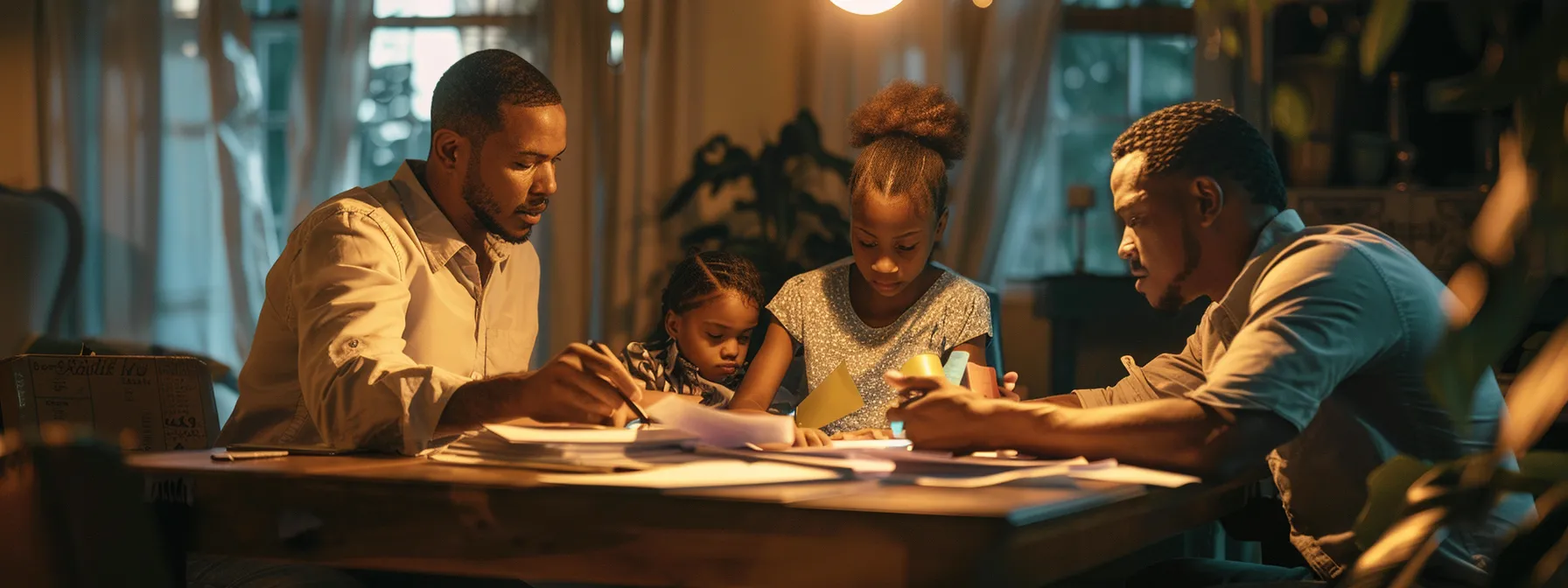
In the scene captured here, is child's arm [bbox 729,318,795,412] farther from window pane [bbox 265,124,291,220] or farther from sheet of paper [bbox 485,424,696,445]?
window pane [bbox 265,124,291,220]

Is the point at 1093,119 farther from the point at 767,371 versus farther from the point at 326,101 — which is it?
the point at 326,101

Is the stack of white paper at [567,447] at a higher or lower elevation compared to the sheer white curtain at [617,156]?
lower

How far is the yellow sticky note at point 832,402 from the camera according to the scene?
1.84 meters

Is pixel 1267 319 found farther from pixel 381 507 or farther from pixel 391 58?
pixel 391 58

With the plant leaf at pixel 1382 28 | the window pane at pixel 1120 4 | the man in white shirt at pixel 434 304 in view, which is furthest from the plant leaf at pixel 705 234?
the plant leaf at pixel 1382 28

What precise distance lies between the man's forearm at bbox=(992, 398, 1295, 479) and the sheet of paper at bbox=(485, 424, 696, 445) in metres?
0.41

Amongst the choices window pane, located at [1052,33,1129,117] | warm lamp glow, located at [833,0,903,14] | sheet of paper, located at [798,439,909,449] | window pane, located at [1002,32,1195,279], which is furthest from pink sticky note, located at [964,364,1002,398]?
window pane, located at [1052,33,1129,117]

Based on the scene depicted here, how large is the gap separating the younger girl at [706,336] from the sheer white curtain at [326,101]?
78.1 inches

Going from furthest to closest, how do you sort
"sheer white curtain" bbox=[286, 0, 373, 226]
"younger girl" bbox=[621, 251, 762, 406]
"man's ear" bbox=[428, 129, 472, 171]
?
"sheer white curtain" bbox=[286, 0, 373, 226]
"younger girl" bbox=[621, 251, 762, 406]
"man's ear" bbox=[428, 129, 472, 171]

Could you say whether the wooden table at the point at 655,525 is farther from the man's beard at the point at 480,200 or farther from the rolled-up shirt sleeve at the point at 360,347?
the man's beard at the point at 480,200

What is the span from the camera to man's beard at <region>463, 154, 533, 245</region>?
2.28 metres

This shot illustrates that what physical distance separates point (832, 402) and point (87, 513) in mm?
1153

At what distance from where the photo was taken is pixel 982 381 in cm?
204

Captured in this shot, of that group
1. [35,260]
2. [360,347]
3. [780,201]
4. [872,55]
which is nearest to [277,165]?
[35,260]
